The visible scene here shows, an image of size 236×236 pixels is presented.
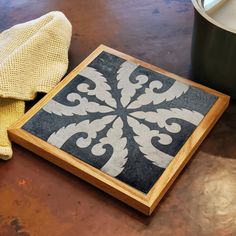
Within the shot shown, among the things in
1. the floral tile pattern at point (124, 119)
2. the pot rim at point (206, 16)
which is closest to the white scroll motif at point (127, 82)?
the floral tile pattern at point (124, 119)

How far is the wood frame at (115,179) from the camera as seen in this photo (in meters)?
0.50

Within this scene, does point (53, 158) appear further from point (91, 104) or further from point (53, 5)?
point (53, 5)

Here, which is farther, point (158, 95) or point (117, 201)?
point (158, 95)

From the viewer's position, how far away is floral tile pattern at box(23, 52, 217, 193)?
1.75ft

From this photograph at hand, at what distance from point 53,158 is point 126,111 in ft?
0.41

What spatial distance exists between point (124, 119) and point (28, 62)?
18cm

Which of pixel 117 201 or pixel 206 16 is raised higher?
pixel 206 16

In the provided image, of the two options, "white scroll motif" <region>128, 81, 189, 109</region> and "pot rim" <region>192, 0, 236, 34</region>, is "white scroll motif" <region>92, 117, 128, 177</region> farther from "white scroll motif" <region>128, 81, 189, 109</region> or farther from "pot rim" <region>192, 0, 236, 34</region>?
"pot rim" <region>192, 0, 236, 34</region>

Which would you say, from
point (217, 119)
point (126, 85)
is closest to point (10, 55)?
point (126, 85)

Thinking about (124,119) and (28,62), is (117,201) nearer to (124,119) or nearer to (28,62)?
(124,119)

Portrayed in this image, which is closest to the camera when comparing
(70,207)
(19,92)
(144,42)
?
(70,207)

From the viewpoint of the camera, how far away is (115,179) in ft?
1.68

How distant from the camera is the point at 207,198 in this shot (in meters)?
0.51

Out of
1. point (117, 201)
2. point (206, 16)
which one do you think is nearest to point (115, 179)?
point (117, 201)
